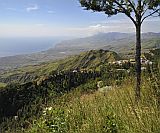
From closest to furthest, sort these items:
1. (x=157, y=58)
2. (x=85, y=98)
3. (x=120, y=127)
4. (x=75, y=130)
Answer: (x=120, y=127)
(x=75, y=130)
(x=157, y=58)
(x=85, y=98)

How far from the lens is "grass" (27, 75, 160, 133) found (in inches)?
141

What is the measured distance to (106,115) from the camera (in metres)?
4.73

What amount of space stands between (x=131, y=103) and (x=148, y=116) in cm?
89

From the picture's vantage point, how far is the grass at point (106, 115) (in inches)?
141

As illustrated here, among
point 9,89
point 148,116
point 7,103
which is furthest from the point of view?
point 9,89

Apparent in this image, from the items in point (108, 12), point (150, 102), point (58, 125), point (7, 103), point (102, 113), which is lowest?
point (7, 103)

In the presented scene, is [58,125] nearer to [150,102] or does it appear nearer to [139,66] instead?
[150,102]

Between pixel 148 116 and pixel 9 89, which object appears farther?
pixel 9 89

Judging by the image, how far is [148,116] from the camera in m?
3.55

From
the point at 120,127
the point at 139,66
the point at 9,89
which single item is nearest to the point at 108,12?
the point at 139,66

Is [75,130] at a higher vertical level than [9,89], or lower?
higher

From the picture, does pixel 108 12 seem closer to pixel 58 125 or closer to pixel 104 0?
pixel 104 0

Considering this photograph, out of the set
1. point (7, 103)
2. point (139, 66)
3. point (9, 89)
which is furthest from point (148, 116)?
point (9, 89)

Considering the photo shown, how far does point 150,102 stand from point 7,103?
398ft
